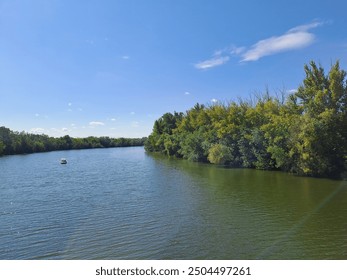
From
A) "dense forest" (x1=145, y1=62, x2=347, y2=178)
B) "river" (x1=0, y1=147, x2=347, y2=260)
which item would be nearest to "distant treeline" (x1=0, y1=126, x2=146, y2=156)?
"dense forest" (x1=145, y1=62, x2=347, y2=178)

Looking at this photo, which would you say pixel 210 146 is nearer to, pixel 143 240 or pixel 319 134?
pixel 319 134

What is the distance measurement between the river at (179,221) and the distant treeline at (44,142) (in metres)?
94.4

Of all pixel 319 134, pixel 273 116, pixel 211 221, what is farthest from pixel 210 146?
pixel 211 221

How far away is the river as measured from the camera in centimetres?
1355

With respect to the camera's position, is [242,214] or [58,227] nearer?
[58,227]

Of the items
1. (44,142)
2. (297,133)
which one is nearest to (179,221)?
(297,133)

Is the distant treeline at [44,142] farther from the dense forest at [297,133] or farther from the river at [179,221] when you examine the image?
the river at [179,221]

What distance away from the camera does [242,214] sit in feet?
63.7

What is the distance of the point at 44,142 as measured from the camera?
13562 cm

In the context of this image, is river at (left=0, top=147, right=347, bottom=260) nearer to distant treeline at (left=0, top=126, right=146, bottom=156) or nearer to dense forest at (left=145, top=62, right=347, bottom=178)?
dense forest at (left=145, top=62, right=347, bottom=178)

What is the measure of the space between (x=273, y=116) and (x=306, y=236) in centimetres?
3038

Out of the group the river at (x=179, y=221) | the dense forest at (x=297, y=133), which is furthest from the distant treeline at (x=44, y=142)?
the river at (x=179, y=221)

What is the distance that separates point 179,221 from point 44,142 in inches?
5203

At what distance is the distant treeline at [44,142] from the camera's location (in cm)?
11282
